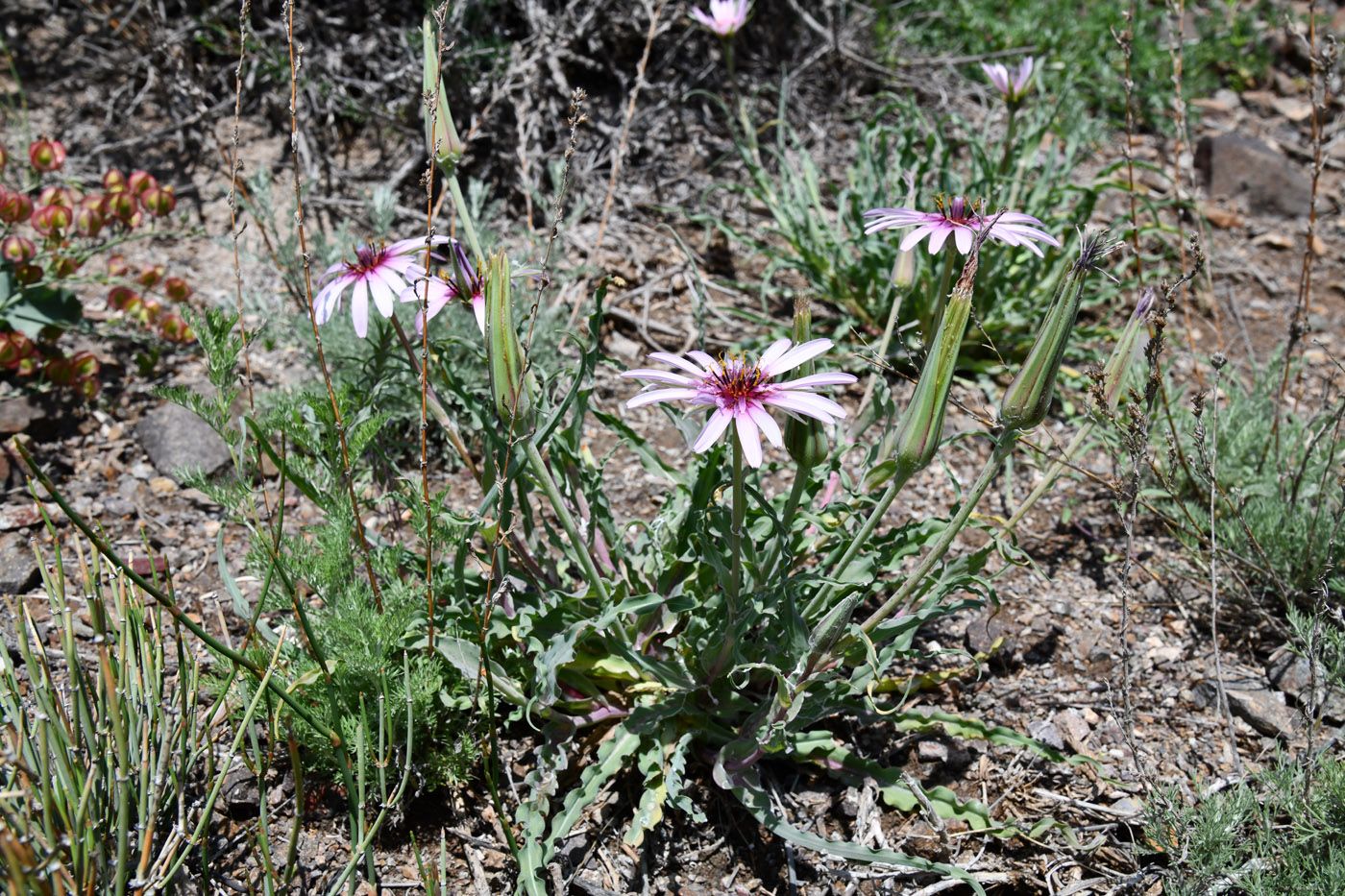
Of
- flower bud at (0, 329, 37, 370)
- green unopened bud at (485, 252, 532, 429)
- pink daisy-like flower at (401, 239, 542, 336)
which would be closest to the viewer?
green unopened bud at (485, 252, 532, 429)

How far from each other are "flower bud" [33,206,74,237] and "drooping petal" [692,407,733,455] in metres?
2.41

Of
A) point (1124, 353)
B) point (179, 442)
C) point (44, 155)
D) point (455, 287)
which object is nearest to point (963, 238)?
point (1124, 353)

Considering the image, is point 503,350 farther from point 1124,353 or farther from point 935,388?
point 1124,353

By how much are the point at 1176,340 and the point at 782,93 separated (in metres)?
1.84

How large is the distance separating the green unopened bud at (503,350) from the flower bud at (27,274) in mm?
1991

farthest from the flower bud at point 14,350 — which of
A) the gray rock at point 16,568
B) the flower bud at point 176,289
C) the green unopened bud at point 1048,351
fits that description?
the green unopened bud at point 1048,351

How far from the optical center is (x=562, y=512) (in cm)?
184

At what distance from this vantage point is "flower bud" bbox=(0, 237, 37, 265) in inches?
112

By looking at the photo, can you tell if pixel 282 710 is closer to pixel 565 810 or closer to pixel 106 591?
pixel 565 810

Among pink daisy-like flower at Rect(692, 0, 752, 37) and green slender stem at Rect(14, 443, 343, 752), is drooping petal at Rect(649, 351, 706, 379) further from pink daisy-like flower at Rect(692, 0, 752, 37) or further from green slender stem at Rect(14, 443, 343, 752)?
pink daisy-like flower at Rect(692, 0, 752, 37)

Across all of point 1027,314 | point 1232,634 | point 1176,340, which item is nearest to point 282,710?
point 1232,634

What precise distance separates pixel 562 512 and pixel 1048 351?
0.92 m

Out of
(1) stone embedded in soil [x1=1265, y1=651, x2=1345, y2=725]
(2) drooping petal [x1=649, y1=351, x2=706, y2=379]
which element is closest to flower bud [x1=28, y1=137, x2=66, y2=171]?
(2) drooping petal [x1=649, y1=351, x2=706, y2=379]

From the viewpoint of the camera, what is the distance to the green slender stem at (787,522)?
177 centimetres
